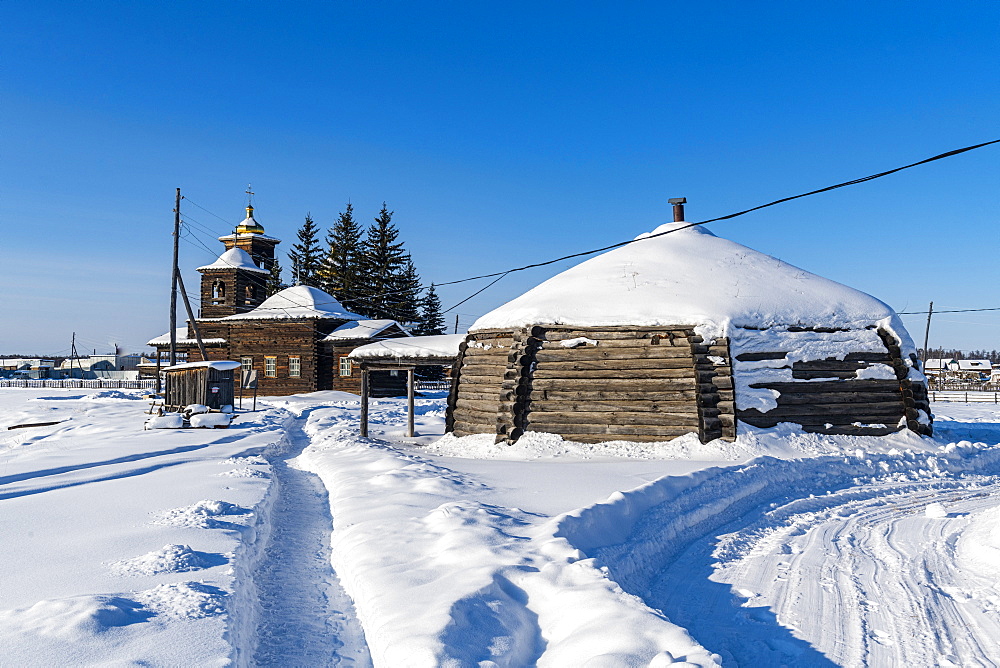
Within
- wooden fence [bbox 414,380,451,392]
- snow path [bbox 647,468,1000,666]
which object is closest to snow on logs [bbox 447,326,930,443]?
snow path [bbox 647,468,1000,666]

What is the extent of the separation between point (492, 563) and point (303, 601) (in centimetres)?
156

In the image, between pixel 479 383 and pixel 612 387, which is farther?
pixel 479 383

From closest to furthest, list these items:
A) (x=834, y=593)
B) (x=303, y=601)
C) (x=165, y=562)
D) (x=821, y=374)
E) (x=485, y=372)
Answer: (x=165, y=562) < (x=303, y=601) < (x=834, y=593) < (x=821, y=374) < (x=485, y=372)

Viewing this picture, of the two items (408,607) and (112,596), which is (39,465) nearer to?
(112,596)

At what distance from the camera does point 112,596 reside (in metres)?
4.43

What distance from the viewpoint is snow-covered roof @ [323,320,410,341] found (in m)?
36.3

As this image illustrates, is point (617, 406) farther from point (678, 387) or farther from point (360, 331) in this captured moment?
point (360, 331)

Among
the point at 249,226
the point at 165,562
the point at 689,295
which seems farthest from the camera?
the point at 249,226

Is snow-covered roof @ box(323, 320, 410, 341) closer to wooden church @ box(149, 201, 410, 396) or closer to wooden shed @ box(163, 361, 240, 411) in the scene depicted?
wooden church @ box(149, 201, 410, 396)

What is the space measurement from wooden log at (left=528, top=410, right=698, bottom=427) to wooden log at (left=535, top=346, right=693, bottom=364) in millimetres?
1233

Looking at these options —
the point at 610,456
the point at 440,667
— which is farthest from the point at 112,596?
the point at 610,456

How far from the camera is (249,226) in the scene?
51.0m

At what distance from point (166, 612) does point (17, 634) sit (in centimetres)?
78

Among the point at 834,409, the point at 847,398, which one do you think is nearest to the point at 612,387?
the point at 834,409
